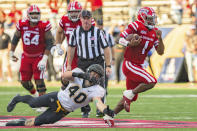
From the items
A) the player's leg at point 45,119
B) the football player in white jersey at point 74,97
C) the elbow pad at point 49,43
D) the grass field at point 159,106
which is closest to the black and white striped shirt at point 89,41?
the grass field at point 159,106

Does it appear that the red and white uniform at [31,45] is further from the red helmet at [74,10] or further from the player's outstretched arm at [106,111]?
the player's outstretched arm at [106,111]

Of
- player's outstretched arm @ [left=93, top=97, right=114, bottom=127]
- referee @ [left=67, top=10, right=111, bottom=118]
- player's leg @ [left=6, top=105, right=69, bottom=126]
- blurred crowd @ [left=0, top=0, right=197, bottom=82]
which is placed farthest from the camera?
blurred crowd @ [left=0, top=0, right=197, bottom=82]

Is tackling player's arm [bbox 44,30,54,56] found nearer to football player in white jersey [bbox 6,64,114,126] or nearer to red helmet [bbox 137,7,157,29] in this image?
red helmet [bbox 137,7,157,29]

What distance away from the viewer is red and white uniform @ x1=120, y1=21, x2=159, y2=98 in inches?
309

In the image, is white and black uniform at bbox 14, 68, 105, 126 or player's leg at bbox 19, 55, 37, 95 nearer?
white and black uniform at bbox 14, 68, 105, 126

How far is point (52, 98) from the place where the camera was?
6906mm

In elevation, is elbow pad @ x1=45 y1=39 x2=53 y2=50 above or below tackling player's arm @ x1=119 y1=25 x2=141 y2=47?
below

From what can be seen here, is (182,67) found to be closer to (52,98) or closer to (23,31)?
(23,31)

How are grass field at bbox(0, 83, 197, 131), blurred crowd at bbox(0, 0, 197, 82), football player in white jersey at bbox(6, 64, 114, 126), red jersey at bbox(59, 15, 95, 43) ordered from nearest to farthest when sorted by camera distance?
football player in white jersey at bbox(6, 64, 114, 126), grass field at bbox(0, 83, 197, 131), red jersey at bbox(59, 15, 95, 43), blurred crowd at bbox(0, 0, 197, 82)

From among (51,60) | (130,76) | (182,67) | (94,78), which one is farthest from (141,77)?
(51,60)

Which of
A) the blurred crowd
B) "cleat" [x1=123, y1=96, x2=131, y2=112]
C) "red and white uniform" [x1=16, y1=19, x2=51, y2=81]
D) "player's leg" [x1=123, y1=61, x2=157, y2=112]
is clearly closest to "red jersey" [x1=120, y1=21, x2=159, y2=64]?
"player's leg" [x1=123, y1=61, x2=157, y2=112]

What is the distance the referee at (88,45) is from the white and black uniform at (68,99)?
110cm

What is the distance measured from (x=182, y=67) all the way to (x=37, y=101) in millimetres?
10080

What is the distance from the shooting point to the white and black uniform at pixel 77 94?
662cm
